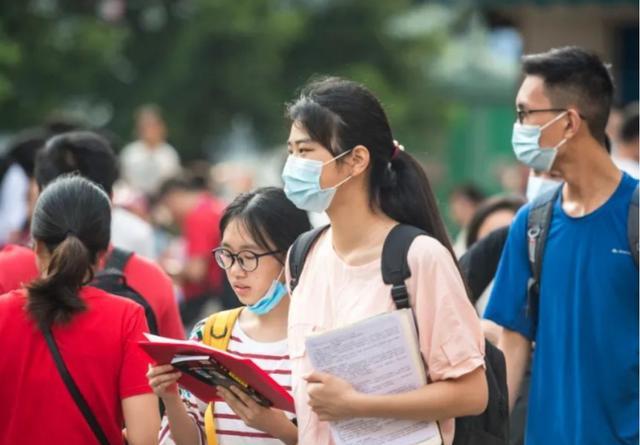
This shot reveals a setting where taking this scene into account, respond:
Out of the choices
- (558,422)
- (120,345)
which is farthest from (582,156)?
(120,345)

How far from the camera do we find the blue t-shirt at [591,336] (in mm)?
5605

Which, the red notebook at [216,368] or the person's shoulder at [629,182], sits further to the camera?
the person's shoulder at [629,182]

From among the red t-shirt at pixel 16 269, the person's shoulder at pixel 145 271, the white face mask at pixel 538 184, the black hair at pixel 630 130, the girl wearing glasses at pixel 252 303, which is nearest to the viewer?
the girl wearing glasses at pixel 252 303

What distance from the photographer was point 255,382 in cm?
491

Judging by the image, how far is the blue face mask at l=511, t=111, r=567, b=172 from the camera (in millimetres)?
5875

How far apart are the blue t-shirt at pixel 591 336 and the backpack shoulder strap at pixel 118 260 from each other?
1652 millimetres

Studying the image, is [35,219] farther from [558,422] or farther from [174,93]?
[174,93]

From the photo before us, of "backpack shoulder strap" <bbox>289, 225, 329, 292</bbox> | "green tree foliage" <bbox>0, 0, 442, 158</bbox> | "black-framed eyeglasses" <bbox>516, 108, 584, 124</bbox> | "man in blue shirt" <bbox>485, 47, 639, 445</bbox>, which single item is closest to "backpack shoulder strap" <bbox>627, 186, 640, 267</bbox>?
"man in blue shirt" <bbox>485, 47, 639, 445</bbox>

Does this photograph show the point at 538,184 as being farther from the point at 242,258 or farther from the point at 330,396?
the point at 330,396

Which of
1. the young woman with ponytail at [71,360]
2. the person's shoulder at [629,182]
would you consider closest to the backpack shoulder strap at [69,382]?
the young woman with ponytail at [71,360]

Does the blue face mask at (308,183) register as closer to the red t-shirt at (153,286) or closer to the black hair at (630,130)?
the red t-shirt at (153,286)

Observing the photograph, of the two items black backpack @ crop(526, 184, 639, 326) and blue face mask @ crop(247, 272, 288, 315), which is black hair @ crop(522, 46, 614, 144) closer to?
black backpack @ crop(526, 184, 639, 326)

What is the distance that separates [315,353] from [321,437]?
31 centimetres

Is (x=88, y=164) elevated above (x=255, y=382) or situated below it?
above
